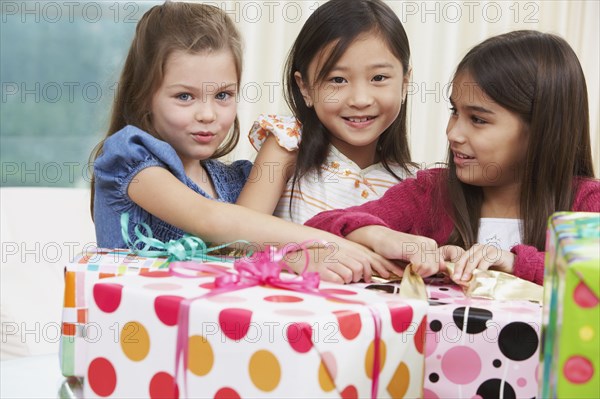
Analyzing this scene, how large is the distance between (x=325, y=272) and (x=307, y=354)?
22 cm

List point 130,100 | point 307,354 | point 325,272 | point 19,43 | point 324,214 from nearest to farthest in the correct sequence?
point 307,354, point 325,272, point 324,214, point 130,100, point 19,43

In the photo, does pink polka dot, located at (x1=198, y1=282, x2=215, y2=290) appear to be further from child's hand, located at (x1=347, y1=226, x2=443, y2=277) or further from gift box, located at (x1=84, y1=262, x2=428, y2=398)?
child's hand, located at (x1=347, y1=226, x2=443, y2=277)

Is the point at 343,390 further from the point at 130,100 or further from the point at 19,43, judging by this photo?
the point at 19,43

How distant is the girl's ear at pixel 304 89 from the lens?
116 centimetres

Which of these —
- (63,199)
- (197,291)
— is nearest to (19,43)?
(63,199)

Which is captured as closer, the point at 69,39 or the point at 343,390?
the point at 343,390

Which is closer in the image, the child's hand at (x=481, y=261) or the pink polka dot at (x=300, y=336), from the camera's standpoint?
the pink polka dot at (x=300, y=336)

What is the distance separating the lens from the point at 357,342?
61 centimetres

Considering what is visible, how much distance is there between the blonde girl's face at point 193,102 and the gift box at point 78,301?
0.32 meters

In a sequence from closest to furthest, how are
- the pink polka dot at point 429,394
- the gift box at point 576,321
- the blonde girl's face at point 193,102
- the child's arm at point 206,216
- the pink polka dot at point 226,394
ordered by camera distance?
the gift box at point 576,321 < the pink polka dot at point 226,394 < the pink polka dot at point 429,394 < the child's arm at point 206,216 < the blonde girl's face at point 193,102

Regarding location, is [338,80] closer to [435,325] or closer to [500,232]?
[500,232]

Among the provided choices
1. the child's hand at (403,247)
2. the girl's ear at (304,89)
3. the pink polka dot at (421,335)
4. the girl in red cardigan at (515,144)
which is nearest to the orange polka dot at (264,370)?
the pink polka dot at (421,335)

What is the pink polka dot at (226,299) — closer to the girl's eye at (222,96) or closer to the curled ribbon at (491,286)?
the curled ribbon at (491,286)

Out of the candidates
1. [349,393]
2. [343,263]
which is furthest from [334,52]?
[349,393]
